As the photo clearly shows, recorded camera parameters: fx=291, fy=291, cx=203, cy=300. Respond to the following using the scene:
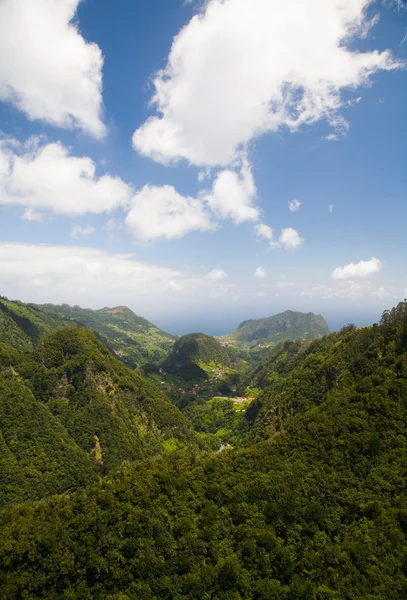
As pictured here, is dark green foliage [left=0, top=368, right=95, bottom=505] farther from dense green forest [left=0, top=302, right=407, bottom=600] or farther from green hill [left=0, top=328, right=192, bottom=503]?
dense green forest [left=0, top=302, right=407, bottom=600]

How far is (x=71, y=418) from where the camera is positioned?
93.3m

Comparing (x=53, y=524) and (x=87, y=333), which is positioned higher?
(x=87, y=333)

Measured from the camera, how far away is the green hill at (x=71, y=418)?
74375mm

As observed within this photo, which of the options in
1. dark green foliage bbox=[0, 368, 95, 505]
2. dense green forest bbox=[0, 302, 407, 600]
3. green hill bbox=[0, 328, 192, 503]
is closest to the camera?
dense green forest bbox=[0, 302, 407, 600]

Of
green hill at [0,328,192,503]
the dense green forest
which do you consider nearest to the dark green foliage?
green hill at [0,328,192,503]

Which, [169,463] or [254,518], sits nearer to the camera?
[254,518]

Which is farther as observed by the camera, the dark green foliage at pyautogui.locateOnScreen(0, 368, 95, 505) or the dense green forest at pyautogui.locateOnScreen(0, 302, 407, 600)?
the dark green foliage at pyautogui.locateOnScreen(0, 368, 95, 505)

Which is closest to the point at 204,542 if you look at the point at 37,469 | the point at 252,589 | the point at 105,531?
the point at 252,589

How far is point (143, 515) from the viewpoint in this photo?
46.8 meters

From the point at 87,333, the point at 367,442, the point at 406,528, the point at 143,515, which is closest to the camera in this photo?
the point at 406,528

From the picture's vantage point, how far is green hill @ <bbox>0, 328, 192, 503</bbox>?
74.4 metres

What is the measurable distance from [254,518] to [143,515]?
713 inches

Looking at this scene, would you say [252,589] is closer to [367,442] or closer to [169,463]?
[169,463]

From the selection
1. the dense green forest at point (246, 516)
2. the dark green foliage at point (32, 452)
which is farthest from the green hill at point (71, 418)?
the dense green forest at point (246, 516)
